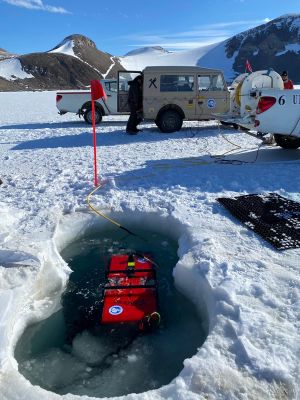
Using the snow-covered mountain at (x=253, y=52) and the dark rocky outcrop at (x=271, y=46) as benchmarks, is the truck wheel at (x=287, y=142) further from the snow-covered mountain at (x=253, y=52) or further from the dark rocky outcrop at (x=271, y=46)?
the snow-covered mountain at (x=253, y=52)

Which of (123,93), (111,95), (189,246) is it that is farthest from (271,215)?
(111,95)

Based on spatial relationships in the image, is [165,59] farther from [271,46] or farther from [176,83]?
[176,83]

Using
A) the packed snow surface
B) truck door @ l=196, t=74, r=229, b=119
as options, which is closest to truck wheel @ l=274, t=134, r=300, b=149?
the packed snow surface

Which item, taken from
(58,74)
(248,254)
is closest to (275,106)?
(248,254)

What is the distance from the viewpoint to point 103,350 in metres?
3.11

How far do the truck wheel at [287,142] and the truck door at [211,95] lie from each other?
3453 millimetres

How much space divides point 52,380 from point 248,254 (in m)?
2.26

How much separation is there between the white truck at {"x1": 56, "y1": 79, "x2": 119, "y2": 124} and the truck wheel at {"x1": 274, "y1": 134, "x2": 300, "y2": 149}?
7.57 m

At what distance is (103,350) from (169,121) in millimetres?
9947

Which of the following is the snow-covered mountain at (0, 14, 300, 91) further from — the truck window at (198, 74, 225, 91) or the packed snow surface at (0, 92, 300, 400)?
the packed snow surface at (0, 92, 300, 400)

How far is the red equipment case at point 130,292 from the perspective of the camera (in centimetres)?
338

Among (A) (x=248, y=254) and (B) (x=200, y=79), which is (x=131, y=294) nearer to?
(A) (x=248, y=254)

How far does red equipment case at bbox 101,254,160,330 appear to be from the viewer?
3379 millimetres

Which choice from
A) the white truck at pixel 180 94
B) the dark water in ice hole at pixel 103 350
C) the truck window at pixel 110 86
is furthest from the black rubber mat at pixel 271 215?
the truck window at pixel 110 86
